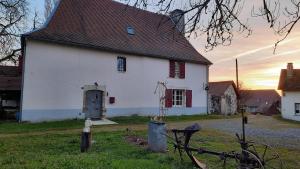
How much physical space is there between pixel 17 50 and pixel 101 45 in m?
12.5

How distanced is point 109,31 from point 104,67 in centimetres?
317

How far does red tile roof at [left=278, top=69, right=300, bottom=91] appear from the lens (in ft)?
112

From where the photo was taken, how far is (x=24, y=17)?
2911 centimetres

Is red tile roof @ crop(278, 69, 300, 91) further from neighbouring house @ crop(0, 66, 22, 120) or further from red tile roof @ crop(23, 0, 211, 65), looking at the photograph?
neighbouring house @ crop(0, 66, 22, 120)

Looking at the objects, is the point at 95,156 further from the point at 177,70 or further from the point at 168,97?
the point at 177,70

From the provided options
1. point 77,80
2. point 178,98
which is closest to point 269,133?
point 178,98

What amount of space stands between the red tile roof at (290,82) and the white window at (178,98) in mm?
13083

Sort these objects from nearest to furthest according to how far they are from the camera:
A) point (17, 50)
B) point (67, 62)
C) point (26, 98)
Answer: point (26, 98)
point (67, 62)
point (17, 50)

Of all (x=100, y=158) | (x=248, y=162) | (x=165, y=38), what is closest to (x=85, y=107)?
(x=165, y=38)

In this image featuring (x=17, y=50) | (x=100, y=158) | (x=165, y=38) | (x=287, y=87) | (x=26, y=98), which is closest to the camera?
(x=100, y=158)

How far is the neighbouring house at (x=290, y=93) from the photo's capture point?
33.9 meters

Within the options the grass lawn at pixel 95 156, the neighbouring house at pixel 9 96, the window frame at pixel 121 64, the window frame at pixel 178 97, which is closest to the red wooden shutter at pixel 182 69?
the window frame at pixel 178 97

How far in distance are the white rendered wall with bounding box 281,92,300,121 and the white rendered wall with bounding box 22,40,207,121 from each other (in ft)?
44.7

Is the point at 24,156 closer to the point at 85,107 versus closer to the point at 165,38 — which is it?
the point at 85,107
